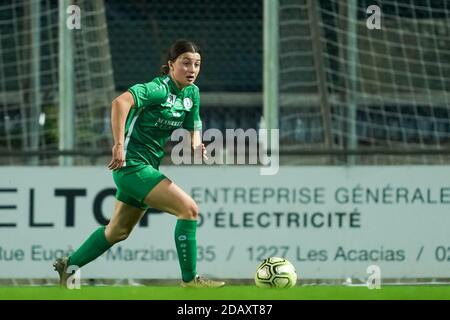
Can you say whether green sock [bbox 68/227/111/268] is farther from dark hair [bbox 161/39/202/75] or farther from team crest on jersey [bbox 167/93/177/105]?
dark hair [bbox 161/39/202/75]

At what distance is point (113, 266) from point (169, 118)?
2.50 meters

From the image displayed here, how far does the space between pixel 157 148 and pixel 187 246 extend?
0.69 m

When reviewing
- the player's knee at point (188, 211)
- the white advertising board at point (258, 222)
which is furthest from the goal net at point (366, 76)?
the player's knee at point (188, 211)

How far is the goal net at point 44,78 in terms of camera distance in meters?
11.2

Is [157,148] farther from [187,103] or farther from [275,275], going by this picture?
[275,275]

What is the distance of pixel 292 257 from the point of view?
10406mm

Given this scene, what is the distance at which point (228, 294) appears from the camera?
7852mm

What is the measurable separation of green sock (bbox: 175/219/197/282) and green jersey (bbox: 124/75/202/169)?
496 mm

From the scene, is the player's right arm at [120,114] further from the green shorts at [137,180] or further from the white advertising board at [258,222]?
the white advertising board at [258,222]

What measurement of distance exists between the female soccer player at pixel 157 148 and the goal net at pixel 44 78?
2.72 meters

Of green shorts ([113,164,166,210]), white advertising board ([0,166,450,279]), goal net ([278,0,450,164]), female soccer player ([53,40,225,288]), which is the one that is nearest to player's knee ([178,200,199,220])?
female soccer player ([53,40,225,288])

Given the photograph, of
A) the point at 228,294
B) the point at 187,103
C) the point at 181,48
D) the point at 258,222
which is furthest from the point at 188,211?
the point at 258,222

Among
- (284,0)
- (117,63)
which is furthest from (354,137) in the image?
(117,63)

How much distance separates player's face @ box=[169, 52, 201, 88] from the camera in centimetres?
825
